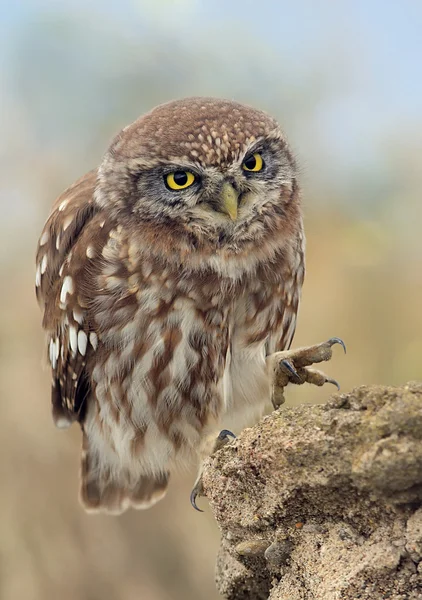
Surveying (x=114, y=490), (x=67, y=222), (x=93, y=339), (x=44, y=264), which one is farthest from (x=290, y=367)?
(x=114, y=490)

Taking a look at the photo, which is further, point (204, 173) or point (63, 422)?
point (63, 422)

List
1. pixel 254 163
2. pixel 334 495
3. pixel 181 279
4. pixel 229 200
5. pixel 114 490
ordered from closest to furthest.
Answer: pixel 334 495, pixel 229 200, pixel 254 163, pixel 181 279, pixel 114 490

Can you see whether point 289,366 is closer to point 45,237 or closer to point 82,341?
point 82,341

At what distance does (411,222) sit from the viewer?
4.53 meters

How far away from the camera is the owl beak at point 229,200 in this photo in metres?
2.41

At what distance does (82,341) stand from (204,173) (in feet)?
2.84

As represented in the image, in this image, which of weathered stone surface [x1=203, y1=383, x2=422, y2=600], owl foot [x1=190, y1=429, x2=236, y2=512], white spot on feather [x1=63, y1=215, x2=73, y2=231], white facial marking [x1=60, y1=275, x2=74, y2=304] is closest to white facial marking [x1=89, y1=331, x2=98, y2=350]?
white facial marking [x1=60, y1=275, x2=74, y2=304]

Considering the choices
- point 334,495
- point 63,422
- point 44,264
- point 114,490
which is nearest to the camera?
point 334,495

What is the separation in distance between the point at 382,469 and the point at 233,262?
1324mm

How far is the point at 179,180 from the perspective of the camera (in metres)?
2.48

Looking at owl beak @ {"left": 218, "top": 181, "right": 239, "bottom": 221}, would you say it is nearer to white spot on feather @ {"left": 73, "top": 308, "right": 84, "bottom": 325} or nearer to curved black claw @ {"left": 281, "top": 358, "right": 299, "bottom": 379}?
curved black claw @ {"left": 281, "top": 358, "right": 299, "bottom": 379}

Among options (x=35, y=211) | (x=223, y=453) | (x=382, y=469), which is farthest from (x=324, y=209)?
(x=382, y=469)

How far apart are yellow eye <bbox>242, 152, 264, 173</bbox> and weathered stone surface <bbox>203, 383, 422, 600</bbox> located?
105 centimetres

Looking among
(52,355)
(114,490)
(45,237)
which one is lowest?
(114,490)
